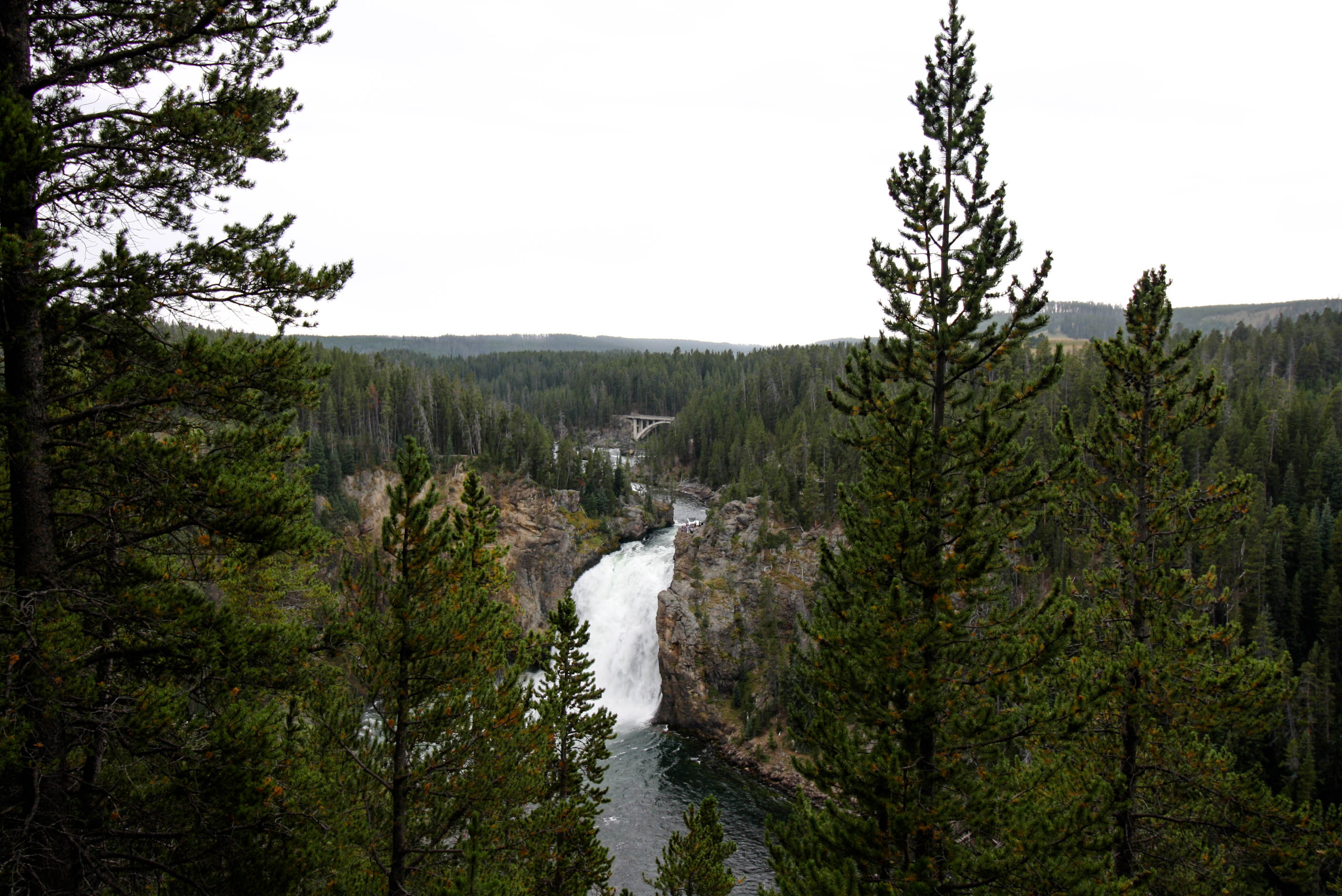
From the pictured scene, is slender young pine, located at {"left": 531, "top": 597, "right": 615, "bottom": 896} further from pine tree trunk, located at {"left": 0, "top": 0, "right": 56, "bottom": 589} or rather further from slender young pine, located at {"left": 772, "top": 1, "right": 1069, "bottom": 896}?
pine tree trunk, located at {"left": 0, "top": 0, "right": 56, "bottom": 589}

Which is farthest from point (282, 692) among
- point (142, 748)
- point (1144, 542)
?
point (1144, 542)

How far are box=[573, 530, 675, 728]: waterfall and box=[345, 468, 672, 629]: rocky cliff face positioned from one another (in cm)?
237

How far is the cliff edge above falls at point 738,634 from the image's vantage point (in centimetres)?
4175

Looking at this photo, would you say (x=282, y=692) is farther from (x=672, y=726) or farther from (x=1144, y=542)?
(x=672, y=726)

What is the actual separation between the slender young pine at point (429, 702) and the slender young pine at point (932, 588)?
4736 millimetres

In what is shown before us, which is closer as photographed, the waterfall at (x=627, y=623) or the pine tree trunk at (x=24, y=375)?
the pine tree trunk at (x=24, y=375)

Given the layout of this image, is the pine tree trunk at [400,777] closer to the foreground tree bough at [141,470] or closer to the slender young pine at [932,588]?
the foreground tree bough at [141,470]

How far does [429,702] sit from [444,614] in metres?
1.50

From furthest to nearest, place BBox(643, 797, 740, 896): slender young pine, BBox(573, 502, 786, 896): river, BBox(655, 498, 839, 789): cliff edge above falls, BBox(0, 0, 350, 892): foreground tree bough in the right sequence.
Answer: BBox(655, 498, 839, 789): cliff edge above falls < BBox(573, 502, 786, 896): river < BBox(643, 797, 740, 896): slender young pine < BBox(0, 0, 350, 892): foreground tree bough

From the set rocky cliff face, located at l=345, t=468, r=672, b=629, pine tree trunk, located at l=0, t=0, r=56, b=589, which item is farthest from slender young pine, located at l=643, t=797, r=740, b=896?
rocky cliff face, located at l=345, t=468, r=672, b=629

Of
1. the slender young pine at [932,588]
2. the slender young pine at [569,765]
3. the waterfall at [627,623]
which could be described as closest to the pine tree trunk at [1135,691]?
the slender young pine at [932,588]

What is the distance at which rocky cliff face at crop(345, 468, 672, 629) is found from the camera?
2432 inches

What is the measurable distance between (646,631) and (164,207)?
5022cm

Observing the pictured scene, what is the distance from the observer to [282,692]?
8.00m
